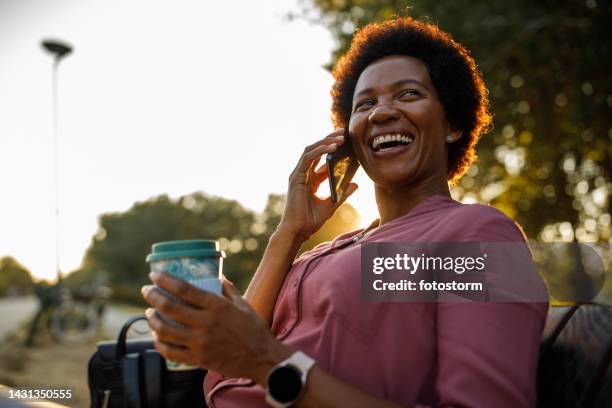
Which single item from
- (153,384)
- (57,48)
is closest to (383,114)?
(153,384)

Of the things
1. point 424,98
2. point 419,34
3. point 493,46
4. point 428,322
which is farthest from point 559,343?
point 493,46

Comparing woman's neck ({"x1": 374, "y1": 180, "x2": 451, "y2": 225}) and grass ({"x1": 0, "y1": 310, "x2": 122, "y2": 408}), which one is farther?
→ grass ({"x1": 0, "y1": 310, "x2": 122, "y2": 408})

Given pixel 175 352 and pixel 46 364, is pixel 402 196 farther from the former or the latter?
pixel 46 364

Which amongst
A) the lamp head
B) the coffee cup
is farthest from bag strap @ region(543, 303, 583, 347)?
the lamp head

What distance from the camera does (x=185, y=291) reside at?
1.17m

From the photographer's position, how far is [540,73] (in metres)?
8.45

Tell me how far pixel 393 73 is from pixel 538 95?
836cm

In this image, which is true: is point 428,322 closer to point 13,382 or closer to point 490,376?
point 490,376

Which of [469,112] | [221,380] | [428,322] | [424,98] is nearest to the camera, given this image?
[428,322]

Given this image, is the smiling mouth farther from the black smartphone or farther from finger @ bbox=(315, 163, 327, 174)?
finger @ bbox=(315, 163, 327, 174)

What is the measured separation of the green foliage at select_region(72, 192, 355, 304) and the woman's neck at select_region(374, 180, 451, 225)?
46382mm

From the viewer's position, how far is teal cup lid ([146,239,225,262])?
1.23 m

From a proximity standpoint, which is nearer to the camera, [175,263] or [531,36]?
[175,263]

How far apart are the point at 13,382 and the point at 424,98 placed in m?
7.52
